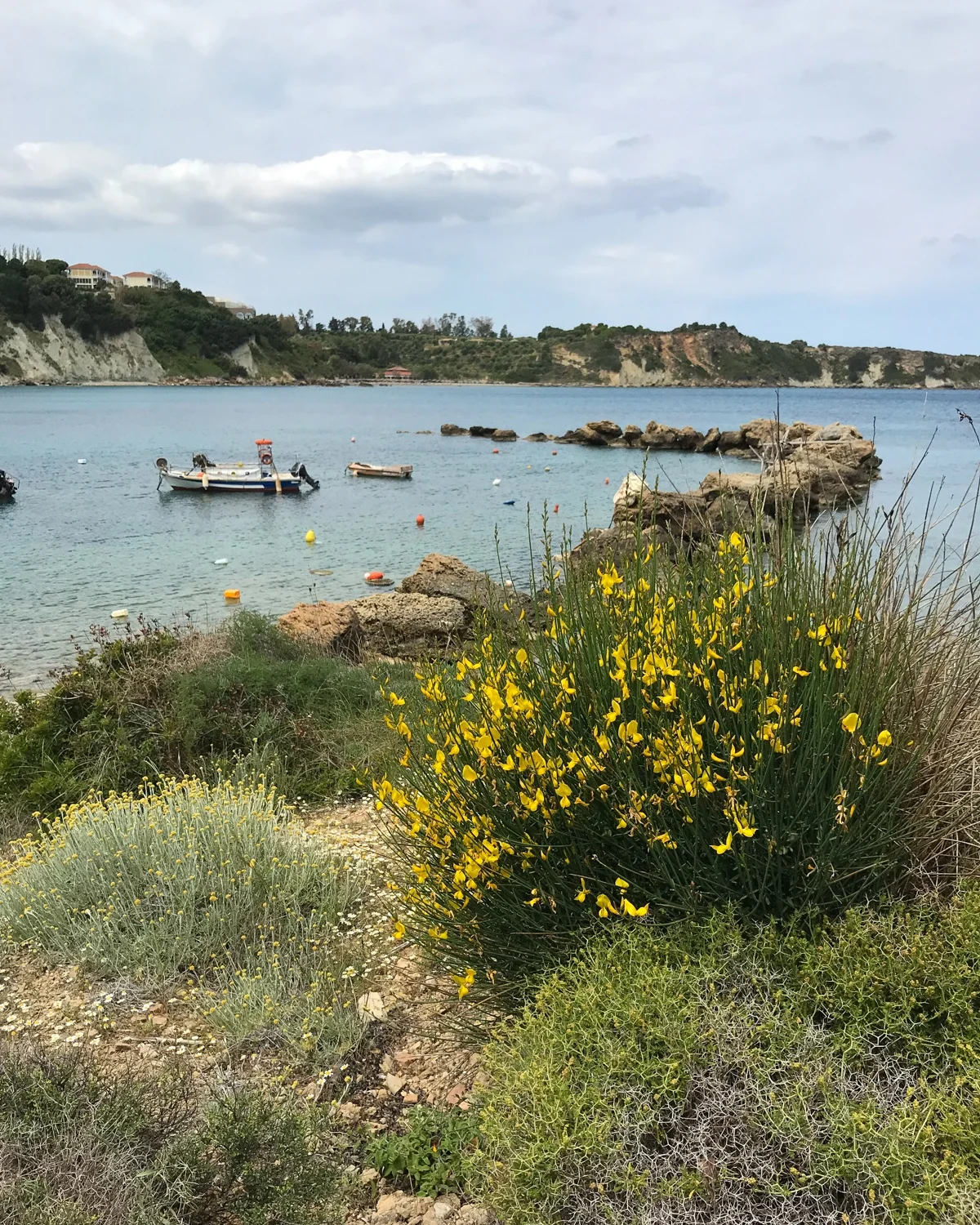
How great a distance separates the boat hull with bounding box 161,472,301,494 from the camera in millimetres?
34938

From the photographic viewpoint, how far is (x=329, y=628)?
33.6 ft

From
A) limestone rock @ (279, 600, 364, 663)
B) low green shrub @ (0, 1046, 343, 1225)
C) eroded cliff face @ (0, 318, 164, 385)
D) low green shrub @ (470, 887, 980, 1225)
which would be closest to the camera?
low green shrub @ (470, 887, 980, 1225)

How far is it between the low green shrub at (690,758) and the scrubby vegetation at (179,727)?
9.76 ft

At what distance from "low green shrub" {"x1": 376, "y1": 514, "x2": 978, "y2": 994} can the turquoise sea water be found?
0.67m

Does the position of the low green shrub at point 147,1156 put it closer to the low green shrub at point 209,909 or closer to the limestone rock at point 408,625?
the low green shrub at point 209,909

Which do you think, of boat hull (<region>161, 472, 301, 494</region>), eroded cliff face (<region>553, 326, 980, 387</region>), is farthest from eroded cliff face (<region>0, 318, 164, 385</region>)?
boat hull (<region>161, 472, 301, 494</region>)

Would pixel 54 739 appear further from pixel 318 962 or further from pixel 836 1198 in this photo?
pixel 836 1198

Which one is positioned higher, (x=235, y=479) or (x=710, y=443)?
(x=710, y=443)

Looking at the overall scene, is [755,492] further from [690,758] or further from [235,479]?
[235,479]

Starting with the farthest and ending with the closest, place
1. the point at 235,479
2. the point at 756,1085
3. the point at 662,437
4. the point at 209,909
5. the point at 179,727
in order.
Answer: the point at 662,437 → the point at 235,479 → the point at 179,727 → the point at 209,909 → the point at 756,1085

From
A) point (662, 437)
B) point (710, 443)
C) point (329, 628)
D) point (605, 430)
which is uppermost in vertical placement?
point (605, 430)

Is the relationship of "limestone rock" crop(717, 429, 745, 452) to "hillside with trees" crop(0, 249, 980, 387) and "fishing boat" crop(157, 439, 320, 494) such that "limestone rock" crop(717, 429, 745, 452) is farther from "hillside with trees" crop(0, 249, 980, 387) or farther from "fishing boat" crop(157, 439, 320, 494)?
"hillside with trees" crop(0, 249, 980, 387)

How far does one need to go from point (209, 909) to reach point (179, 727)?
257 centimetres

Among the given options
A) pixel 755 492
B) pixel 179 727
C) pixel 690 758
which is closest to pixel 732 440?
pixel 179 727
